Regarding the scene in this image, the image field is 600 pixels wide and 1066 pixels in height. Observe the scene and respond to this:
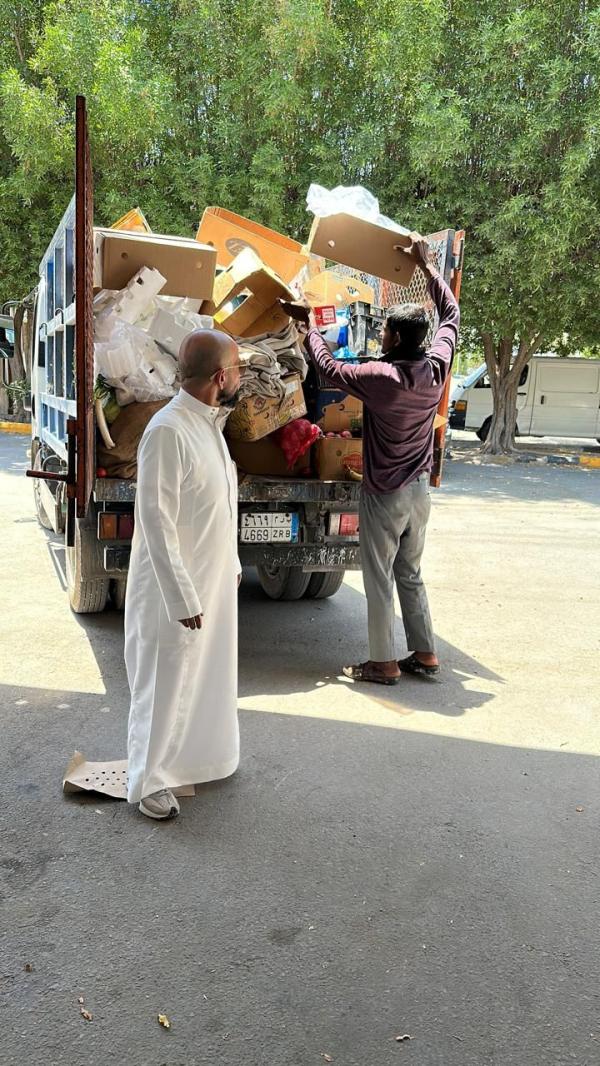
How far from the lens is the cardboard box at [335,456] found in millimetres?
5016

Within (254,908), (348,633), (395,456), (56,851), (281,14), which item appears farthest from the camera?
(281,14)

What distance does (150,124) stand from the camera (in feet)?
46.1

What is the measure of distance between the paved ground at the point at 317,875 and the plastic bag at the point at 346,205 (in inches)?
99.5

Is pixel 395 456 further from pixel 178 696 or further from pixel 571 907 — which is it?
pixel 571 907

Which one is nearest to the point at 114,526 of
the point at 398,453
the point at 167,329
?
the point at 167,329

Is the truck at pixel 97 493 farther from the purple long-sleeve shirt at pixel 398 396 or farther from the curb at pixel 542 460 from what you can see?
the curb at pixel 542 460

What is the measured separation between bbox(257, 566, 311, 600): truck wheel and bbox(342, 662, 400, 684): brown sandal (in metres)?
1.37

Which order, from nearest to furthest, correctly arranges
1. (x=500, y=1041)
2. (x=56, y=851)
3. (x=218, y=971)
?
(x=500, y=1041)
(x=218, y=971)
(x=56, y=851)

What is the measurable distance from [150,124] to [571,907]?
14064 millimetres

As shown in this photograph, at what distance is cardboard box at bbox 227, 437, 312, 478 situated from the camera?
194 inches

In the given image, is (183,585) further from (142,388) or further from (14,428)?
(14,428)

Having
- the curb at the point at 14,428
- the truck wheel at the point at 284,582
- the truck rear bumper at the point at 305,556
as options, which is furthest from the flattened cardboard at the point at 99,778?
the curb at the point at 14,428

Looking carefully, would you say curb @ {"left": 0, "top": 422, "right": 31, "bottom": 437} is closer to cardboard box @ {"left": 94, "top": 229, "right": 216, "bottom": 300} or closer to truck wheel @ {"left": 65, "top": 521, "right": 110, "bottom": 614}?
truck wheel @ {"left": 65, "top": 521, "right": 110, "bottom": 614}

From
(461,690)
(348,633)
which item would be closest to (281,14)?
(348,633)
